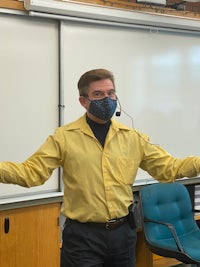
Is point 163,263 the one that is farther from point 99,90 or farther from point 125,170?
point 99,90

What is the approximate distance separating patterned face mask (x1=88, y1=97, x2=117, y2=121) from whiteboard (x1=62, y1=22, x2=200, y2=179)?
1.16 metres

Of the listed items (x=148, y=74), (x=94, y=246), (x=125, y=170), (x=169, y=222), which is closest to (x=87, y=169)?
A: (x=125, y=170)

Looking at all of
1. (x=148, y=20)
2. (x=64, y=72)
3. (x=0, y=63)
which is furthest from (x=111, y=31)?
(x=0, y=63)

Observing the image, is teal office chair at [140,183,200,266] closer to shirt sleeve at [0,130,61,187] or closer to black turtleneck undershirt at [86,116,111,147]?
black turtleneck undershirt at [86,116,111,147]

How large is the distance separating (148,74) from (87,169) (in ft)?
5.87

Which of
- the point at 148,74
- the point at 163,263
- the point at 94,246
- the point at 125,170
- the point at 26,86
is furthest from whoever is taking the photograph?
the point at 163,263

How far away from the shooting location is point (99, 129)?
184 centimetres

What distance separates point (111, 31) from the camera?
311 cm

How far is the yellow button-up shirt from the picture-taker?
67.9 inches

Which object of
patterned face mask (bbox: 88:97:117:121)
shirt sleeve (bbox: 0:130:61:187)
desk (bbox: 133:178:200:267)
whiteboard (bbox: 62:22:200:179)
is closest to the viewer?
shirt sleeve (bbox: 0:130:61:187)

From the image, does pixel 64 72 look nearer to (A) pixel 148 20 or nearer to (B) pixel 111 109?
(A) pixel 148 20

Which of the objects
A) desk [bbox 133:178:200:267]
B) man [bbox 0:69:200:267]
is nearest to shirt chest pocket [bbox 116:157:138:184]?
man [bbox 0:69:200:267]

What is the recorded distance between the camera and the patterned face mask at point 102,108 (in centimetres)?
176

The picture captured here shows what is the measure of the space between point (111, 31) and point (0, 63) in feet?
3.25
